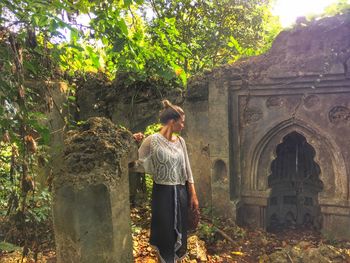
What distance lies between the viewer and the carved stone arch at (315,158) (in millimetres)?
6281

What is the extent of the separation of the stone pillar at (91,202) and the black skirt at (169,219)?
0.57m

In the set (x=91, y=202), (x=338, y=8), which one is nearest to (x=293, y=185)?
(x=338, y=8)

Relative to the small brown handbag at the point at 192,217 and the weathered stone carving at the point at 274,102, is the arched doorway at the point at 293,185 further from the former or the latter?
the small brown handbag at the point at 192,217

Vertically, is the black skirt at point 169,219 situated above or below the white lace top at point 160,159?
below

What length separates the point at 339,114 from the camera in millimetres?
6227

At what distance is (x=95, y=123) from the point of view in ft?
11.6

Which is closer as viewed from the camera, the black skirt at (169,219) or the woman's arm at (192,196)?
the black skirt at (169,219)

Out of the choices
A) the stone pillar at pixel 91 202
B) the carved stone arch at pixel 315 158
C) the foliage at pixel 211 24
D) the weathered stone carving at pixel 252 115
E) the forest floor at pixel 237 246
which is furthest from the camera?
the foliage at pixel 211 24

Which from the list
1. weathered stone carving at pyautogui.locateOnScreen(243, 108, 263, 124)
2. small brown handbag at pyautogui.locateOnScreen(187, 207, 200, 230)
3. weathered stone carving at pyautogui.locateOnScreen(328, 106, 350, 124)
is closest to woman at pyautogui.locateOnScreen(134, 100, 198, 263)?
small brown handbag at pyautogui.locateOnScreen(187, 207, 200, 230)

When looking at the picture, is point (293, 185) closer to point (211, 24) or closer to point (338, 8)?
point (338, 8)

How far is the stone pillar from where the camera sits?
299 cm

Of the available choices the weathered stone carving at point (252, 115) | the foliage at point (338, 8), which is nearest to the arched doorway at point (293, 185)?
the weathered stone carving at point (252, 115)

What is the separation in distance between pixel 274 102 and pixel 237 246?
270 centimetres

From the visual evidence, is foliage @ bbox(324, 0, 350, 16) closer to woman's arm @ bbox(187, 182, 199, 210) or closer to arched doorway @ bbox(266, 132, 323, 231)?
arched doorway @ bbox(266, 132, 323, 231)
